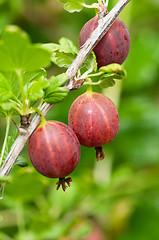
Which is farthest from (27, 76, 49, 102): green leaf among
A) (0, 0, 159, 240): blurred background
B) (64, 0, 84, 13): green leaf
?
(0, 0, 159, 240): blurred background

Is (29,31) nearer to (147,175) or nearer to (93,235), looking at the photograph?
(147,175)

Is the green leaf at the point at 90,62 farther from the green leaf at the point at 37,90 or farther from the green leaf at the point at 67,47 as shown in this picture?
the green leaf at the point at 37,90

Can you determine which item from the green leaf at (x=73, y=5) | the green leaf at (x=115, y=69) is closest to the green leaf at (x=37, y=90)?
the green leaf at (x=115, y=69)

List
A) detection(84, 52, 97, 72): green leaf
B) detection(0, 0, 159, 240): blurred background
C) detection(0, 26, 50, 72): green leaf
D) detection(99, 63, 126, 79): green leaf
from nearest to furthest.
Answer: detection(0, 26, 50, 72): green leaf
detection(99, 63, 126, 79): green leaf
detection(84, 52, 97, 72): green leaf
detection(0, 0, 159, 240): blurred background

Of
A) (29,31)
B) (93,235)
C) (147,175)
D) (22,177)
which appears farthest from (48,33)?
(22,177)

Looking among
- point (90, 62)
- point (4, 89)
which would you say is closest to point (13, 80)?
point (4, 89)

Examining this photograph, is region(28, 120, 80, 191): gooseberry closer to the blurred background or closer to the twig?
the twig
